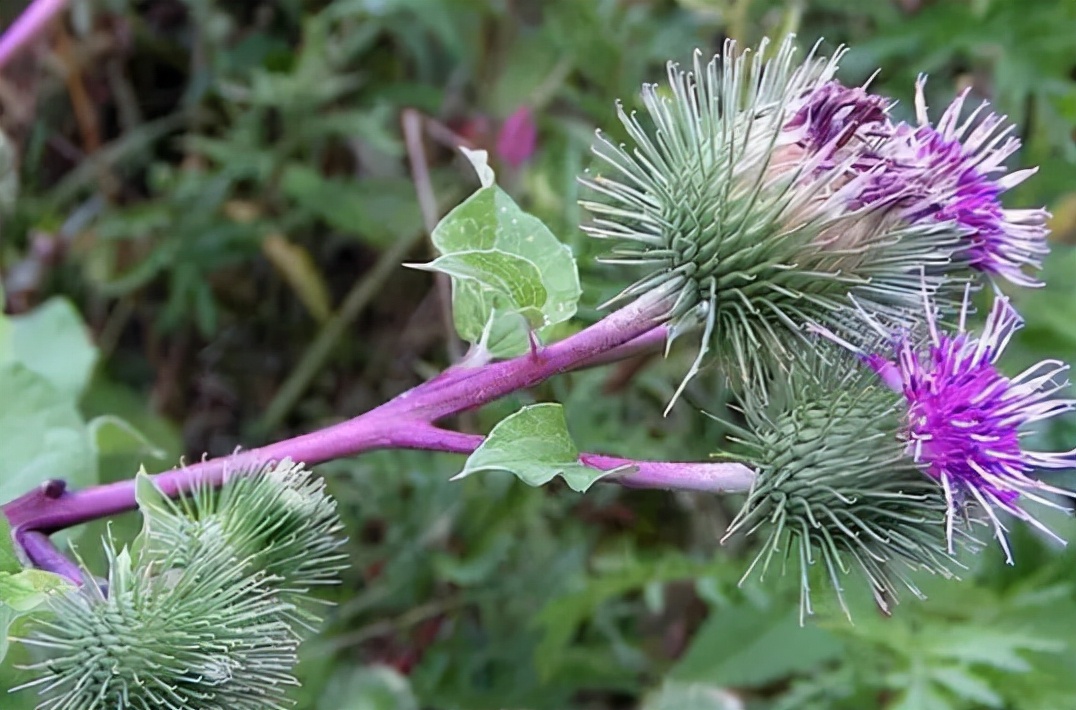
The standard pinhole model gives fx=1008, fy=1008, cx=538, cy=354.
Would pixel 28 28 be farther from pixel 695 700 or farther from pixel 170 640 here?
pixel 695 700

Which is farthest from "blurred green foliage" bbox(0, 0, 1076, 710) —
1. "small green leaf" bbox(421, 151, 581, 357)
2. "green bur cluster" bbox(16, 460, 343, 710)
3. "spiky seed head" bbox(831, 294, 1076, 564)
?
"spiky seed head" bbox(831, 294, 1076, 564)

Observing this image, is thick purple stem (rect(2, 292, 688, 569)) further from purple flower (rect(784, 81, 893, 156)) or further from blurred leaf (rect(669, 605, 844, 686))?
blurred leaf (rect(669, 605, 844, 686))

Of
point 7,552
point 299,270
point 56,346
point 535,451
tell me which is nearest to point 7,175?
point 56,346

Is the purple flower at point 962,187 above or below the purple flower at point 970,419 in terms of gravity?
above

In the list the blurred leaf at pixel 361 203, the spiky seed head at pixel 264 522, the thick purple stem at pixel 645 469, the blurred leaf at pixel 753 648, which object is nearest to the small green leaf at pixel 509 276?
Answer: the thick purple stem at pixel 645 469

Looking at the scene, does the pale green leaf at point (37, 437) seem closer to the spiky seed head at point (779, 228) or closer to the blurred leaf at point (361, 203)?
the spiky seed head at point (779, 228)

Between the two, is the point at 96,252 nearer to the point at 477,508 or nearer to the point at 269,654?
the point at 477,508
